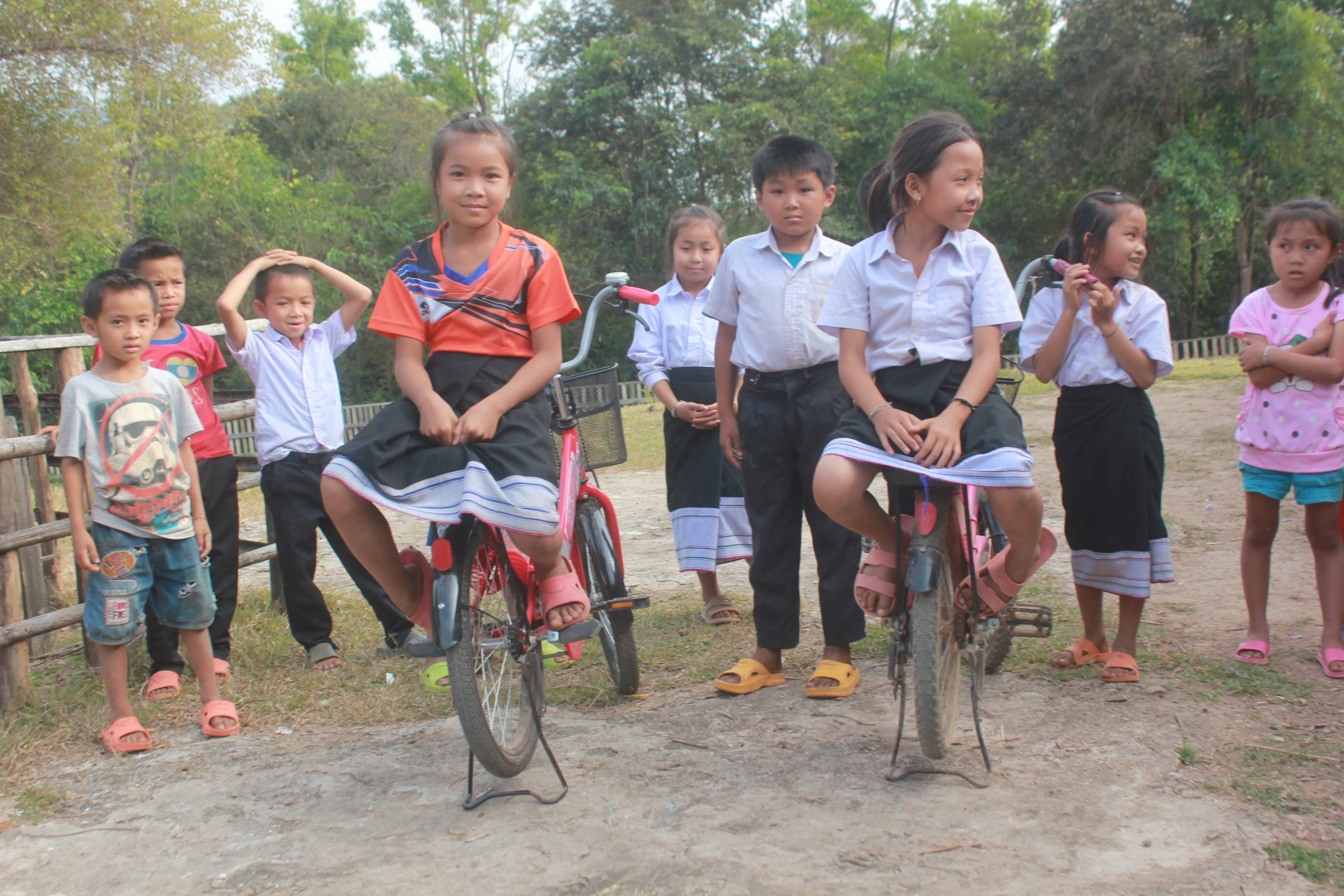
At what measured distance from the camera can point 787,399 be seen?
12.7 ft

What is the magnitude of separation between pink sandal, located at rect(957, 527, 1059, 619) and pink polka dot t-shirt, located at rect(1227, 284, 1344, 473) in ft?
4.41

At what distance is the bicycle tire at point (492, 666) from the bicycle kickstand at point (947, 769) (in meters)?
1.05

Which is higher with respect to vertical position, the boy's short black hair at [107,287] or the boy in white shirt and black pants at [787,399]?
the boy's short black hair at [107,287]

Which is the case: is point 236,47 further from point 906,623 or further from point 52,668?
point 906,623

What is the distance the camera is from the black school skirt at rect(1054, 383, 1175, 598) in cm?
388

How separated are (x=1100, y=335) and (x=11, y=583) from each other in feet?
14.0

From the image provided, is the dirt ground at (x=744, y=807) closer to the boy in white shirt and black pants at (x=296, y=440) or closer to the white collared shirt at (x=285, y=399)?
the boy in white shirt and black pants at (x=296, y=440)

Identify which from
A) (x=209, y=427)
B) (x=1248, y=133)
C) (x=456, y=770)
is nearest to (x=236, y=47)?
(x=209, y=427)

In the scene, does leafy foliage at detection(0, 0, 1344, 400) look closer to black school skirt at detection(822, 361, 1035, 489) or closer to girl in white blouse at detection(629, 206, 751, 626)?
girl in white blouse at detection(629, 206, 751, 626)

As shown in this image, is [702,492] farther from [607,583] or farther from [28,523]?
[28,523]

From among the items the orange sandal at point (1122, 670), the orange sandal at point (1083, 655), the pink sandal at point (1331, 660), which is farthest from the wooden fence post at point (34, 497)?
the pink sandal at point (1331, 660)

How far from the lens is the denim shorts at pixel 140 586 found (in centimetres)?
372

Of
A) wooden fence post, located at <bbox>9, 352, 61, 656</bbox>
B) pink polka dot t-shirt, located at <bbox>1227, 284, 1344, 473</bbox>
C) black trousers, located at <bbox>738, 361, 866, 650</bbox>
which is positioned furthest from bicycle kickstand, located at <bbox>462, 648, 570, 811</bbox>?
pink polka dot t-shirt, located at <bbox>1227, 284, 1344, 473</bbox>

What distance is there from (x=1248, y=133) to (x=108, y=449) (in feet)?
99.2
